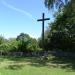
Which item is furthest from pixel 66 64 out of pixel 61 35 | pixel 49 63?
pixel 61 35

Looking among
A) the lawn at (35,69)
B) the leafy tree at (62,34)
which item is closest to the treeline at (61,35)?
the leafy tree at (62,34)

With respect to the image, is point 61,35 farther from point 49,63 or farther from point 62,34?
point 49,63

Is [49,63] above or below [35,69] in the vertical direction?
above

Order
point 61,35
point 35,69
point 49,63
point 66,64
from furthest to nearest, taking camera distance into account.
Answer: point 61,35 → point 49,63 → point 66,64 → point 35,69

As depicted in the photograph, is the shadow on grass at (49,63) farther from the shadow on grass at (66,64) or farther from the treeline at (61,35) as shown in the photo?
the treeline at (61,35)

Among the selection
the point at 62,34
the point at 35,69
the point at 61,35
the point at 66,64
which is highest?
the point at 62,34

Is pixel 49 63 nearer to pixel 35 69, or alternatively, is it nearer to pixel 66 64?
pixel 66 64

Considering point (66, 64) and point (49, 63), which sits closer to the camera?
point (66, 64)

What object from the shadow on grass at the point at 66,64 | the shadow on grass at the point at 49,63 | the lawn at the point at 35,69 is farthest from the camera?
the shadow on grass at the point at 66,64

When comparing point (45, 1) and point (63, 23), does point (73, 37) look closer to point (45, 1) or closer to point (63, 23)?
point (63, 23)

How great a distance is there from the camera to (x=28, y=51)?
37.0 meters

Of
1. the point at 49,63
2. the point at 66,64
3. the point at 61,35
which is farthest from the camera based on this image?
the point at 61,35

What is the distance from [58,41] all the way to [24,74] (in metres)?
21.0

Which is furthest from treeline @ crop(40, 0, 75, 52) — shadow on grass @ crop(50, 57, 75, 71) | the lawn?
the lawn
